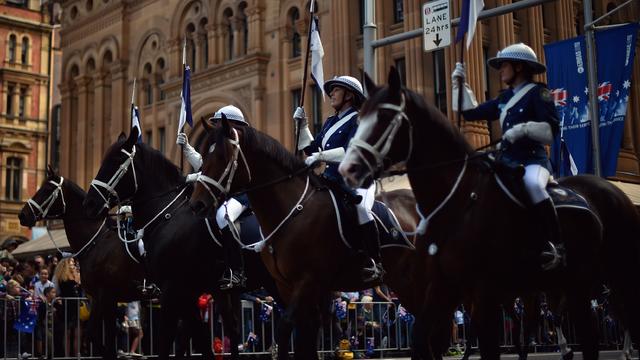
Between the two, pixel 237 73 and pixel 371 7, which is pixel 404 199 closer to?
pixel 371 7

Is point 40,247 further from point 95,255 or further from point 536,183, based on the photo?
point 536,183

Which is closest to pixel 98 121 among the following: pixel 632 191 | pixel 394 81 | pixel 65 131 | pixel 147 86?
pixel 147 86

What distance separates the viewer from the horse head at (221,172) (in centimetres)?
848

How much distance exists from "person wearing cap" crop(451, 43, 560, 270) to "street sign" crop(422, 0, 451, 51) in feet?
23.9

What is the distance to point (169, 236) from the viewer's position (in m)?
10.3

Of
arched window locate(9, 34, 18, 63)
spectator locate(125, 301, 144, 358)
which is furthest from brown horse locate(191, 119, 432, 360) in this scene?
arched window locate(9, 34, 18, 63)

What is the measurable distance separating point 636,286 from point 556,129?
6.76ft

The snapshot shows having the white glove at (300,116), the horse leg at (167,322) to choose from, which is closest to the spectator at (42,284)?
the horse leg at (167,322)

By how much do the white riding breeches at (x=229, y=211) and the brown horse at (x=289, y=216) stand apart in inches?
67.1

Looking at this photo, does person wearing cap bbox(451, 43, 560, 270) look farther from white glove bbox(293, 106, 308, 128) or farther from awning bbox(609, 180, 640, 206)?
awning bbox(609, 180, 640, 206)

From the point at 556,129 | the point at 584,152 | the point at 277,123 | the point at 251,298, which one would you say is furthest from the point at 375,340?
the point at 277,123

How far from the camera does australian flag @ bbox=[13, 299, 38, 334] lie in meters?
14.6

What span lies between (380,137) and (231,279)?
4.65m

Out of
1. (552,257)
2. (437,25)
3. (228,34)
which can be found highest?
(228,34)
